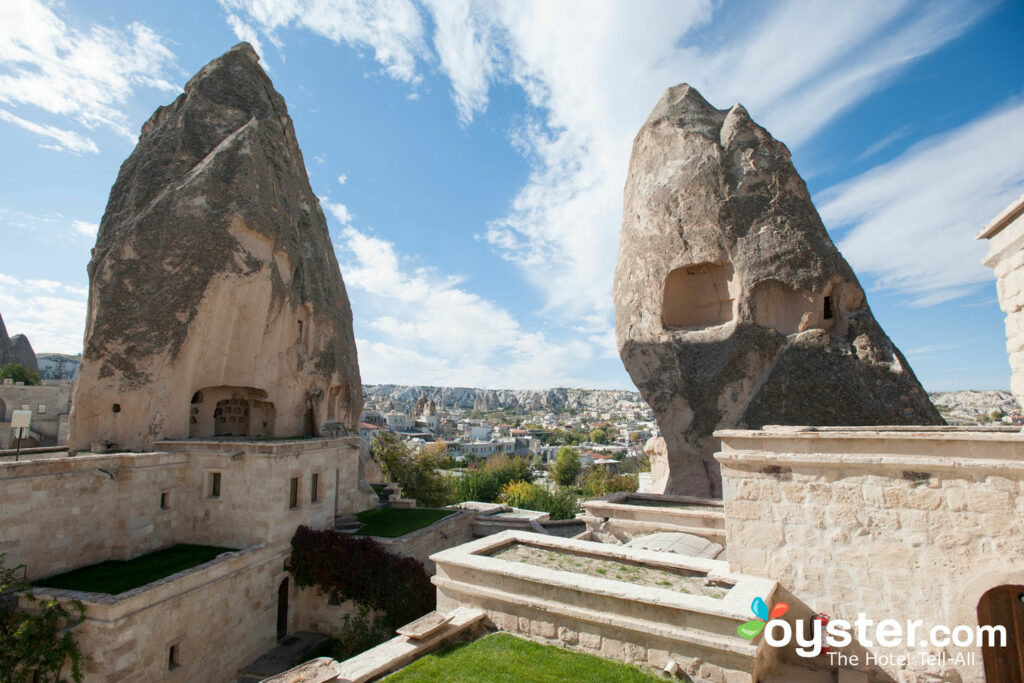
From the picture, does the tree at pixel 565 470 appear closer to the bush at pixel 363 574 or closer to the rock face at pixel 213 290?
the rock face at pixel 213 290

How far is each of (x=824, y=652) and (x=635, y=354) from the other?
442 inches

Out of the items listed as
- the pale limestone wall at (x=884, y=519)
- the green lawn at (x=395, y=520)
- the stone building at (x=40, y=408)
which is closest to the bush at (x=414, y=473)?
the green lawn at (x=395, y=520)

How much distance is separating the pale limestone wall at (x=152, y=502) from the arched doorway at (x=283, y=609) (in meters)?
1.25

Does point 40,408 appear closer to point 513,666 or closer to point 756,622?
point 513,666

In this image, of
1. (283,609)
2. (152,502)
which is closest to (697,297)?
(283,609)

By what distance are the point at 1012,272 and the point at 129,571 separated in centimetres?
1631

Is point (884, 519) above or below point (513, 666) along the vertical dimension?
above

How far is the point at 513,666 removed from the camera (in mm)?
5461

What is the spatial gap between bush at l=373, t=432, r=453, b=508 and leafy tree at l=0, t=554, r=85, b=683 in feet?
58.7

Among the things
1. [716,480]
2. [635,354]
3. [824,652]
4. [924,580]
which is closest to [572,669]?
[824,652]

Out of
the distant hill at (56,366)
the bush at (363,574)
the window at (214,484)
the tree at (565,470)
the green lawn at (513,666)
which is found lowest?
the tree at (565,470)

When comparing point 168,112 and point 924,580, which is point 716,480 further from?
point 168,112

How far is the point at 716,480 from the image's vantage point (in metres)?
14.4

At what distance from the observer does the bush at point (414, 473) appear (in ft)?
90.2
